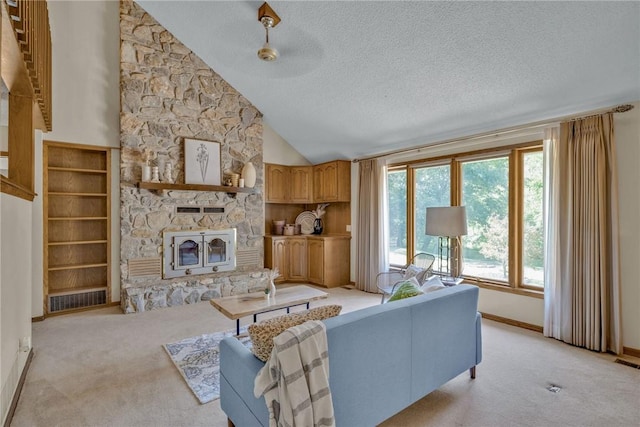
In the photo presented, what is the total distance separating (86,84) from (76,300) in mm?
2934

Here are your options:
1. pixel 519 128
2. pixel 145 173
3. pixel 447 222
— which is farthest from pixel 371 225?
pixel 145 173

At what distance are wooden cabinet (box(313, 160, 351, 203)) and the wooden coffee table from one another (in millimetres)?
2581

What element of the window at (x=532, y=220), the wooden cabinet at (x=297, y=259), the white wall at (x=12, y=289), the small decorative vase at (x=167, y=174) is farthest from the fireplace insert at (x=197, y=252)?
the window at (x=532, y=220)

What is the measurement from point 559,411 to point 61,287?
5644mm

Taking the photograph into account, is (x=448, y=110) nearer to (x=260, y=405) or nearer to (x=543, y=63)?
(x=543, y=63)

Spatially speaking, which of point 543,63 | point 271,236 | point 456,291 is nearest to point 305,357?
point 456,291

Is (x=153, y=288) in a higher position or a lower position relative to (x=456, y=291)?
lower

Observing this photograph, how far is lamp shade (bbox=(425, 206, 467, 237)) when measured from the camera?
3.47 meters

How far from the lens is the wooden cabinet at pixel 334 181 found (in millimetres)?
5926

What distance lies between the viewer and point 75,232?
448cm

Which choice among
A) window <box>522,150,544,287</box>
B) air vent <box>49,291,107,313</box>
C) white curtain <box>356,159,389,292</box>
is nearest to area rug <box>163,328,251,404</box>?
air vent <box>49,291,107,313</box>

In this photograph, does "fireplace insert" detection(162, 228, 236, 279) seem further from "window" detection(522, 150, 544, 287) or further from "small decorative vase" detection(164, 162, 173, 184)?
"window" detection(522, 150, 544, 287)

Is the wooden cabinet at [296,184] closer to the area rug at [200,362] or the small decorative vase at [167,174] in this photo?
the small decorative vase at [167,174]

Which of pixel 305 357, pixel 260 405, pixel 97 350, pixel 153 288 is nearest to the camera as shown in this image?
pixel 305 357
